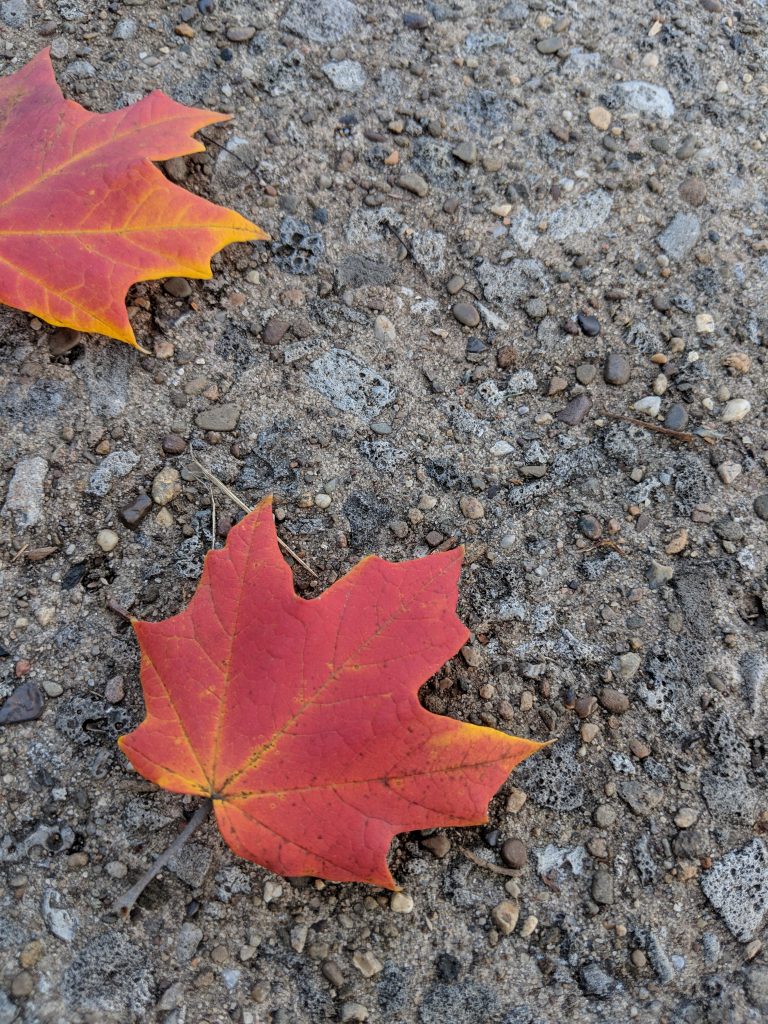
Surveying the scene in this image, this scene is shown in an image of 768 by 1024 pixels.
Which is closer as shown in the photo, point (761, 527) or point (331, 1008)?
point (331, 1008)

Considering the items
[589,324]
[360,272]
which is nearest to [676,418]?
[589,324]

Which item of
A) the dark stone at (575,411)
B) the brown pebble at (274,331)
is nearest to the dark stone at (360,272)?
the brown pebble at (274,331)

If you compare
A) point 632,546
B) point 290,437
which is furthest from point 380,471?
point 632,546

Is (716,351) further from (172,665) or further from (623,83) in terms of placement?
(172,665)

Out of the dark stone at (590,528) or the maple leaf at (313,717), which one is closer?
the maple leaf at (313,717)

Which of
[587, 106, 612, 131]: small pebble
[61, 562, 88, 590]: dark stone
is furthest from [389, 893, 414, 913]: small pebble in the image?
[587, 106, 612, 131]: small pebble

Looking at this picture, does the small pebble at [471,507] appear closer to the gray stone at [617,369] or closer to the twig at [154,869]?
the gray stone at [617,369]
